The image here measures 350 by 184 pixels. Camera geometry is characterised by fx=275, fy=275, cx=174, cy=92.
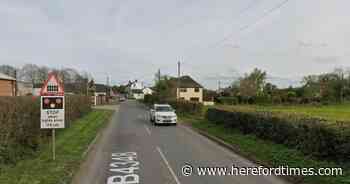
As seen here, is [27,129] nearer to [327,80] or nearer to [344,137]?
[344,137]

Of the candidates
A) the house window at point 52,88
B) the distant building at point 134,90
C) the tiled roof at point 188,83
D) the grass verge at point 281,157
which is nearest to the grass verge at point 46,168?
the house window at point 52,88

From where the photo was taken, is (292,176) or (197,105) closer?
(292,176)

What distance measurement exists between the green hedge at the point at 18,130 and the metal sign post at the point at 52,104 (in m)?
1.08

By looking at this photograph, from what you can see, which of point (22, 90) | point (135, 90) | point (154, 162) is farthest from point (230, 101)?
point (135, 90)

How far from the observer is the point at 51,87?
29.3 ft

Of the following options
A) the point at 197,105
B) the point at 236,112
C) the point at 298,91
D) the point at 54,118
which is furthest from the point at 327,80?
the point at 54,118

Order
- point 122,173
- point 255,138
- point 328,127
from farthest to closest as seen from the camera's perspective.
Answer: point 255,138
point 328,127
point 122,173

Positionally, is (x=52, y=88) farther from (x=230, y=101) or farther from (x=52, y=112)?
(x=230, y=101)

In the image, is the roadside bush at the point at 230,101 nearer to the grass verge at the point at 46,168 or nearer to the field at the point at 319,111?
the field at the point at 319,111

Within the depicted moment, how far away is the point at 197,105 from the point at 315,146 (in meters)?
20.4

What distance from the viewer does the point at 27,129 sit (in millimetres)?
10461

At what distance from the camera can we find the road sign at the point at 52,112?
352 inches

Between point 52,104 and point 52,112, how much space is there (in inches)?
10.4

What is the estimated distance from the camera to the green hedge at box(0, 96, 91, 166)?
8.36 m
